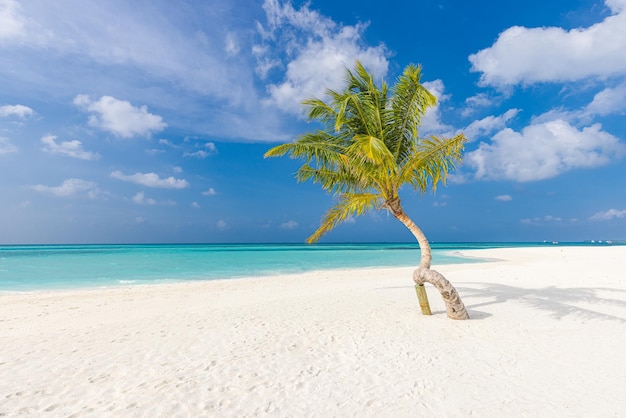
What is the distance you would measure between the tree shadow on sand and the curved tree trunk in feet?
2.14

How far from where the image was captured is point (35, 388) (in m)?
4.07

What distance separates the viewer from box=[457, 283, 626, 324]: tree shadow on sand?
749 centimetres

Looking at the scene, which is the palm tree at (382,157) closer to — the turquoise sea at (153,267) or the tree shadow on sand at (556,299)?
the tree shadow on sand at (556,299)

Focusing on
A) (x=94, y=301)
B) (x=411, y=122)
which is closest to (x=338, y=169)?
(x=411, y=122)

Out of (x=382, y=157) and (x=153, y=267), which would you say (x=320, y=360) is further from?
(x=153, y=267)

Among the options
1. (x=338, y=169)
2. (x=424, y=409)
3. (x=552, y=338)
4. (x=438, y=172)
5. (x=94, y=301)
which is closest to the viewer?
(x=424, y=409)

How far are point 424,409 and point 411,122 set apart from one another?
19.4 feet

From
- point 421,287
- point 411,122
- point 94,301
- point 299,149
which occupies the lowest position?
point 94,301

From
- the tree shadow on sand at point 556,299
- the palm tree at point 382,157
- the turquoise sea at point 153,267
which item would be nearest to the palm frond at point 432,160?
the palm tree at point 382,157

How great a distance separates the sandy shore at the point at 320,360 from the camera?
367 centimetres

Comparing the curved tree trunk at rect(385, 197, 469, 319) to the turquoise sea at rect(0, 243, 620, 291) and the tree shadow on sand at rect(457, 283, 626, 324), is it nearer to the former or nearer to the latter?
the tree shadow on sand at rect(457, 283, 626, 324)

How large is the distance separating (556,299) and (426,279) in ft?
15.9

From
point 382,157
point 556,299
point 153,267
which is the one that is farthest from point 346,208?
point 153,267

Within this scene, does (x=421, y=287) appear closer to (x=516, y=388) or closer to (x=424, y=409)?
(x=516, y=388)
